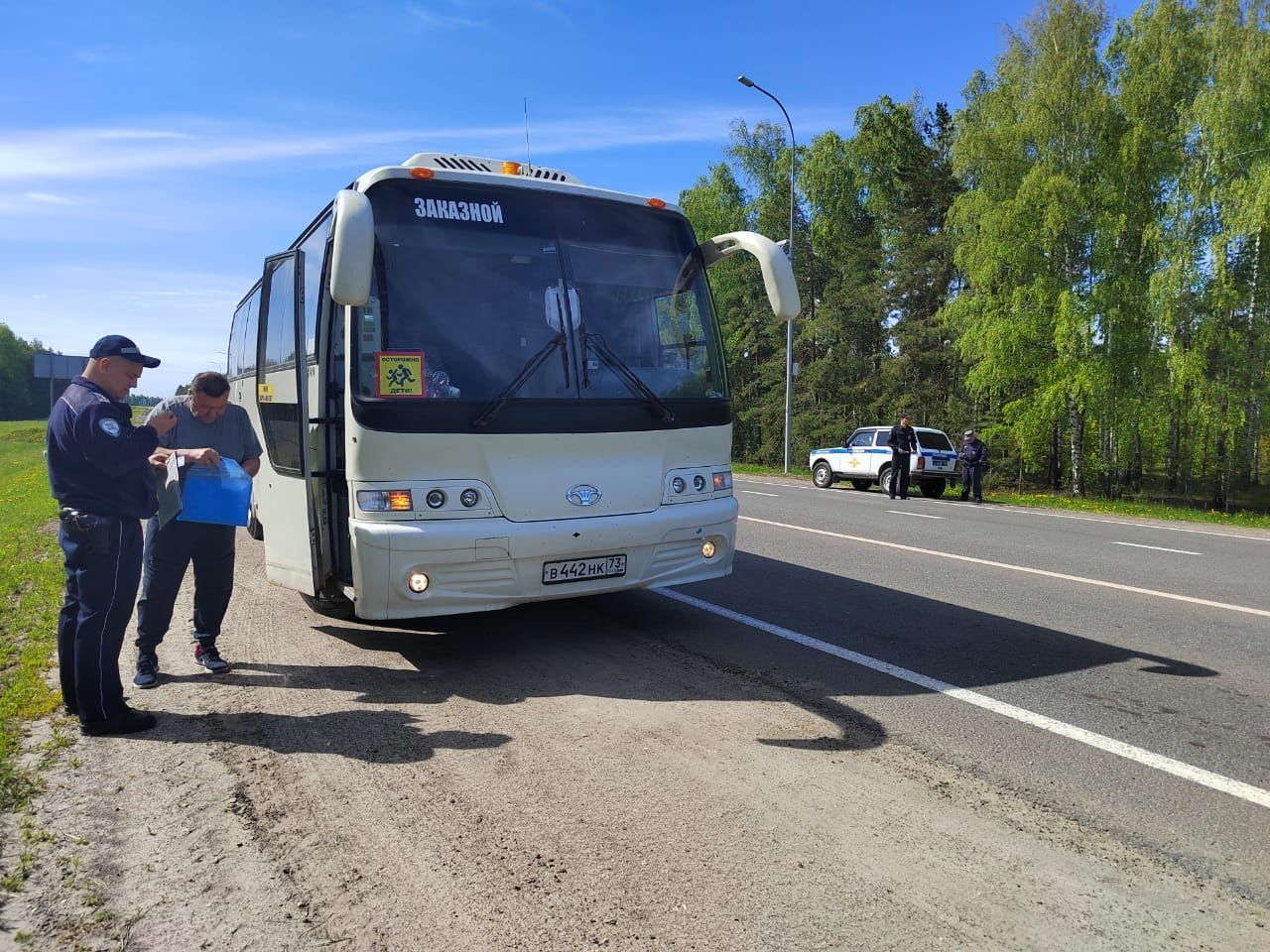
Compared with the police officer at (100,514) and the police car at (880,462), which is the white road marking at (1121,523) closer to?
the police car at (880,462)

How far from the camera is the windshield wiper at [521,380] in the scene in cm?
513

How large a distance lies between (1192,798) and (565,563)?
3.38 m

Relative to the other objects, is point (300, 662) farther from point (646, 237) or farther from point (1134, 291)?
point (1134, 291)

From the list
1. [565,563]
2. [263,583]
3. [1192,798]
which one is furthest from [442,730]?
[263,583]

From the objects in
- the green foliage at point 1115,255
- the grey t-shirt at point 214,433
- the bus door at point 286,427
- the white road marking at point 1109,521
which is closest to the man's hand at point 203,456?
the grey t-shirt at point 214,433

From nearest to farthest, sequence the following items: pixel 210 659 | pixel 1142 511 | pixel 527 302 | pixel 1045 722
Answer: pixel 1045 722
pixel 210 659
pixel 527 302
pixel 1142 511

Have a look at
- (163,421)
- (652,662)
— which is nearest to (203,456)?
(163,421)

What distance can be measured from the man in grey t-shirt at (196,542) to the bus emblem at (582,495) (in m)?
1.95

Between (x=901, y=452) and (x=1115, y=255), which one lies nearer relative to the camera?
(x=901, y=452)

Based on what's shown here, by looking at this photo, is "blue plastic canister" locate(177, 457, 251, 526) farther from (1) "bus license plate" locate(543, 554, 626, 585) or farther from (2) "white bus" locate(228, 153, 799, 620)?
(1) "bus license plate" locate(543, 554, 626, 585)

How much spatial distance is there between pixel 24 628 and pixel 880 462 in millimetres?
20755

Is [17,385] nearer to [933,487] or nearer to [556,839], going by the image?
[933,487]

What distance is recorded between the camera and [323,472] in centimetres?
547

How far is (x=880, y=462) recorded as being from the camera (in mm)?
23828
